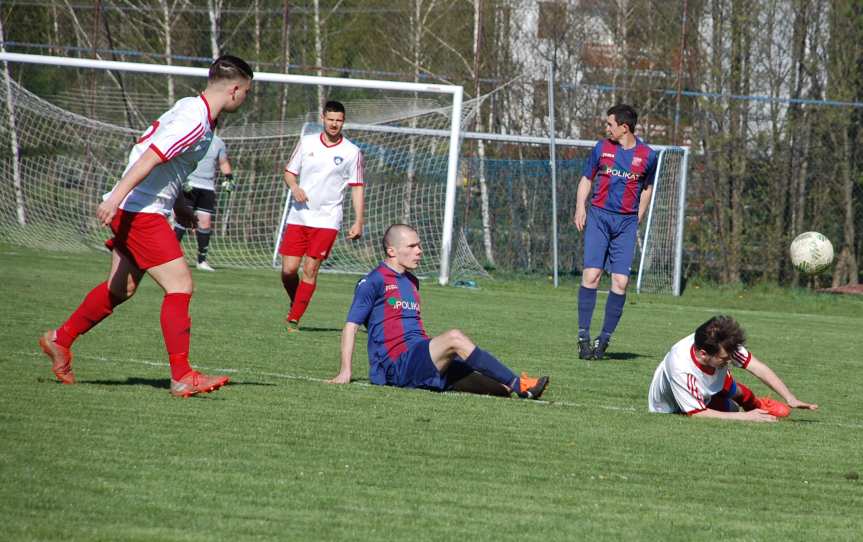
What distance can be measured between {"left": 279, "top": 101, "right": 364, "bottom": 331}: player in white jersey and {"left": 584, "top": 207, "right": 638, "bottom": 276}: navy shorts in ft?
6.70

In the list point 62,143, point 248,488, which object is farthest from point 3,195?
point 248,488

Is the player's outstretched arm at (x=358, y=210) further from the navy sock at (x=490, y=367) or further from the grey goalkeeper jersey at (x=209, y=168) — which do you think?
the grey goalkeeper jersey at (x=209, y=168)

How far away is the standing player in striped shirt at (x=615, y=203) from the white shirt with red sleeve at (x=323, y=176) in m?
2.18

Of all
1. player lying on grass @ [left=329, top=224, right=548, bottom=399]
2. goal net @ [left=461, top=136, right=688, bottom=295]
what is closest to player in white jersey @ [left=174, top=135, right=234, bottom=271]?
goal net @ [left=461, top=136, right=688, bottom=295]

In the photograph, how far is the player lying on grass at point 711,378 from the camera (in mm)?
6699

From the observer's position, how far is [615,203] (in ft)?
34.3

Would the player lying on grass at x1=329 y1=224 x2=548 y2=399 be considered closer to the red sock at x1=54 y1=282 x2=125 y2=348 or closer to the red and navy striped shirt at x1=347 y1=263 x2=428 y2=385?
the red and navy striped shirt at x1=347 y1=263 x2=428 y2=385

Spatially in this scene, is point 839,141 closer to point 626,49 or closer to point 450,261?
point 626,49

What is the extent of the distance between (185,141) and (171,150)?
0.30 ft

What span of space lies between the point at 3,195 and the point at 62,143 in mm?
1159

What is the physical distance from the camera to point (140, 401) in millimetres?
6266

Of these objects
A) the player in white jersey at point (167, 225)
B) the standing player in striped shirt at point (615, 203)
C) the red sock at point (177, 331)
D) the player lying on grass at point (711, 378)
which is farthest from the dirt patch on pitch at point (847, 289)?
the red sock at point (177, 331)

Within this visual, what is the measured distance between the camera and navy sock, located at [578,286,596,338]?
33.4 feet

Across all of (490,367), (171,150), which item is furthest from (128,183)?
(490,367)
